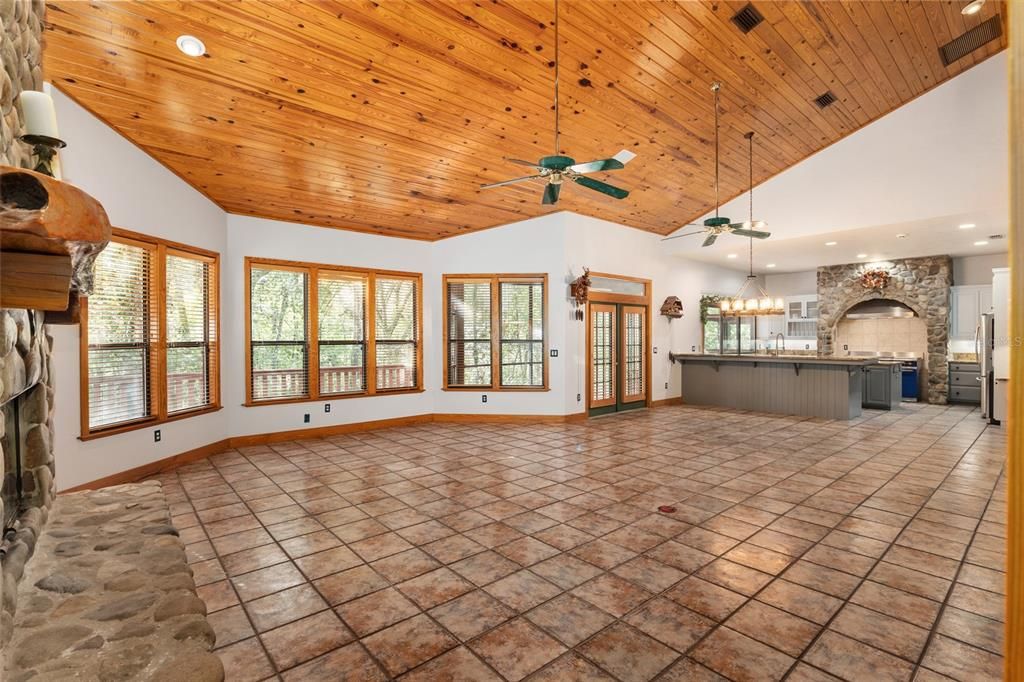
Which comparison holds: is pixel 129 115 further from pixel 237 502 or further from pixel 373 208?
pixel 237 502

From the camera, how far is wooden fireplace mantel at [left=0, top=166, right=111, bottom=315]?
1069mm

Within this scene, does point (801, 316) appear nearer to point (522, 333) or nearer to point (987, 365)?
point (987, 365)

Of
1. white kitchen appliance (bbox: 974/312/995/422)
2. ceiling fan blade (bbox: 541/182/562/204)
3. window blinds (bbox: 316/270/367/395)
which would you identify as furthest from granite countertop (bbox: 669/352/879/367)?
ceiling fan blade (bbox: 541/182/562/204)

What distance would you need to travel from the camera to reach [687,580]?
2.85m

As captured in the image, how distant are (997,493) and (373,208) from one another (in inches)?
279

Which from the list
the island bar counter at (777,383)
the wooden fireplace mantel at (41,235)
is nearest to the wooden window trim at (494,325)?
the island bar counter at (777,383)

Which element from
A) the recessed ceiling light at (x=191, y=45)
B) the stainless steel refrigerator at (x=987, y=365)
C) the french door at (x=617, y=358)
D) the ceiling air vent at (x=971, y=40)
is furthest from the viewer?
the french door at (x=617, y=358)

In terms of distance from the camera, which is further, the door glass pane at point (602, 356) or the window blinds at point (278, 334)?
the door glass pane at point (602, 356)

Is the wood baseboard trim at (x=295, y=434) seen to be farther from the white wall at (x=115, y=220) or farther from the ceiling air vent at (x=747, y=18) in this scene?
the ceiling air vent at (x=747, y=18)

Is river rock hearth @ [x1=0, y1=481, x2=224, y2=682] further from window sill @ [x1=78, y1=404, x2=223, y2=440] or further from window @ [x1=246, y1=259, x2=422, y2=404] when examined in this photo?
window @ [x1=246, y1=259, x2=422, y2=404]

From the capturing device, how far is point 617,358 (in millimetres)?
8633

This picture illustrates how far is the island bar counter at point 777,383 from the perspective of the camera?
789 centimetres

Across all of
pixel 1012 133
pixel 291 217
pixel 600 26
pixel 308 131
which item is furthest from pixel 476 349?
pixel 1012 133

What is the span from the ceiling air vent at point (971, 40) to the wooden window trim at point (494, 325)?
212 inches
